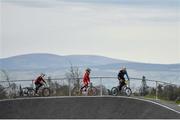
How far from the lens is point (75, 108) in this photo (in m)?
38.8

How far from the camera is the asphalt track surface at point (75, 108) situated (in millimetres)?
35844

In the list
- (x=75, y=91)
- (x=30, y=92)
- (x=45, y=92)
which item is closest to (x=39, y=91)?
(x=45, y=92)

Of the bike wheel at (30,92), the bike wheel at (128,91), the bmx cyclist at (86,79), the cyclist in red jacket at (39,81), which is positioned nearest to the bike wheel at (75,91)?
the bmx cyclist at (86,79)

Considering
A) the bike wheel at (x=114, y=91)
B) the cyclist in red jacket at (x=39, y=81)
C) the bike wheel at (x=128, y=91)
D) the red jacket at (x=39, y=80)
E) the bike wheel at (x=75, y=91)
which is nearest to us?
the bike wheel at (x=128, y=91)

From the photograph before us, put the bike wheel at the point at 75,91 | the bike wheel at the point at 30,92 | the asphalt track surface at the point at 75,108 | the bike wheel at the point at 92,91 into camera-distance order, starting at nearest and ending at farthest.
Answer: the asphalt track surface at the point at 75,108 < the bike wheel at the point at 92,91 < the bike wheel at the point at 30,92 < the bike wheel at the point at 75,91

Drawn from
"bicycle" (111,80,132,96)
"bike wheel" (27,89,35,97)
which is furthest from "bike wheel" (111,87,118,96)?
"bike wheel" (27,89,35,97)

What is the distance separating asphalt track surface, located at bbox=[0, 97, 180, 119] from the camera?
35844 mm

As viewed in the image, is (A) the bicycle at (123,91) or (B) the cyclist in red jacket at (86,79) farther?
(B) the cyclist in red jacket at (86,79)

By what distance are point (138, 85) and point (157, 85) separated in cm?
→ 182

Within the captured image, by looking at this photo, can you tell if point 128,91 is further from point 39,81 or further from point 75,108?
point 39,81

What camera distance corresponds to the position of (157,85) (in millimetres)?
39594

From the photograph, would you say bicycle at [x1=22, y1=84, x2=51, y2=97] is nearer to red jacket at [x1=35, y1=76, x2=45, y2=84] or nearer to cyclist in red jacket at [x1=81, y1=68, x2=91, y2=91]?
red jacket at [x1=35, y1=76, x2=45, y2=84]

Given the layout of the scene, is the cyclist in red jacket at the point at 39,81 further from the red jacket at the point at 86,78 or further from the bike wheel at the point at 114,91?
the bike wheel at the point at 114,91

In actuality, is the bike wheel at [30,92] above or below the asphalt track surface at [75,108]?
above
